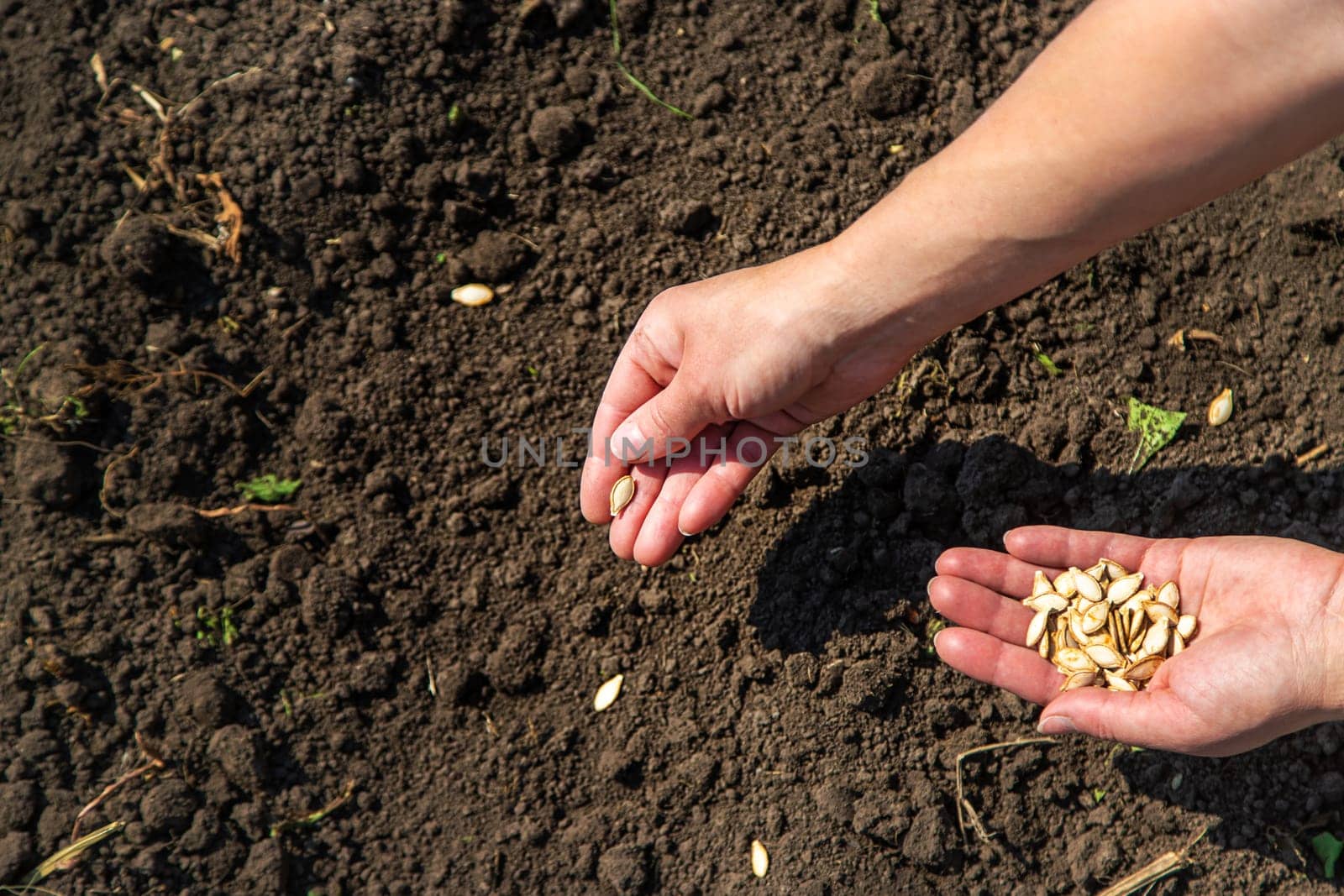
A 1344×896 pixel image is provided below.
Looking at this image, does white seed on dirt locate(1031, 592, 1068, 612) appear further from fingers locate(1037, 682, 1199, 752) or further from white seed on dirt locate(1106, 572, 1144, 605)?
fingers locate(1037, 682, 1199, 752)

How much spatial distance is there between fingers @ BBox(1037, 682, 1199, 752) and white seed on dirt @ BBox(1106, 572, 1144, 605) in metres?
0.24

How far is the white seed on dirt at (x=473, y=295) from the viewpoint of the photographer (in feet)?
7.93

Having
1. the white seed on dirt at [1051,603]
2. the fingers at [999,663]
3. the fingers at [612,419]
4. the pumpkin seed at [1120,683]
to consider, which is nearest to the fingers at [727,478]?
the fingers at [612,419]

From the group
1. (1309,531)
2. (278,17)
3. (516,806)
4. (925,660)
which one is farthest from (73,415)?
(1309,531)

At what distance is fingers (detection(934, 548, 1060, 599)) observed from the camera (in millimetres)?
2057

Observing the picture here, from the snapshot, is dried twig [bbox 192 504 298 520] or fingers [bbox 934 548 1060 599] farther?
dried twig [bbox 192 504 298 520]

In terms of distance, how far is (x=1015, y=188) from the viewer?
1.65 meters

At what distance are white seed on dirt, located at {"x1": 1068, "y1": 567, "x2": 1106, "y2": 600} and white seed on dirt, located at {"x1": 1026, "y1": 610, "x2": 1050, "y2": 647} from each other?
3.6 inches

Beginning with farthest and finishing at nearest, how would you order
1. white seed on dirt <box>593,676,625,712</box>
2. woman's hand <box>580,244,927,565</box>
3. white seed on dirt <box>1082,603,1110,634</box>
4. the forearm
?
white seed on dirt <box>593,676,625,712</box> → white seed on dirt <box>1082,603,1110,634</box> → woman's hand <box>580,244,927,565</box> → the forearm

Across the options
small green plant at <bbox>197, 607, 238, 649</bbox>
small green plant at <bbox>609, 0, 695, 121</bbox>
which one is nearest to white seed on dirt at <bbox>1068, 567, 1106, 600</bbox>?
small green plant at <bbox>609, 0, 695, 121</bbox>

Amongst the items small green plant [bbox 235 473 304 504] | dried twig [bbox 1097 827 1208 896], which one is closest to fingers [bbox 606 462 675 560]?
small green plant [bbox 235 473 304 504]

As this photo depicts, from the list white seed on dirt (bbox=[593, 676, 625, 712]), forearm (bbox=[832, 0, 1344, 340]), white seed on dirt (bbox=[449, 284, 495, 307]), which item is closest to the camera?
forearm (bbox=[832, 0, 1344, 340])

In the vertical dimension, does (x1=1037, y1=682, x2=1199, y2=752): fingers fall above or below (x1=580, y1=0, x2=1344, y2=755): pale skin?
below

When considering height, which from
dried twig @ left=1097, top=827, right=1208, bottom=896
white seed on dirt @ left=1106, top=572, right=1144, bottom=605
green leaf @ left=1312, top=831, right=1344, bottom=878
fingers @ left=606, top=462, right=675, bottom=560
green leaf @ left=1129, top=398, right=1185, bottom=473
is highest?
fingers @ left=606, top=462, right=675, bottom=560
